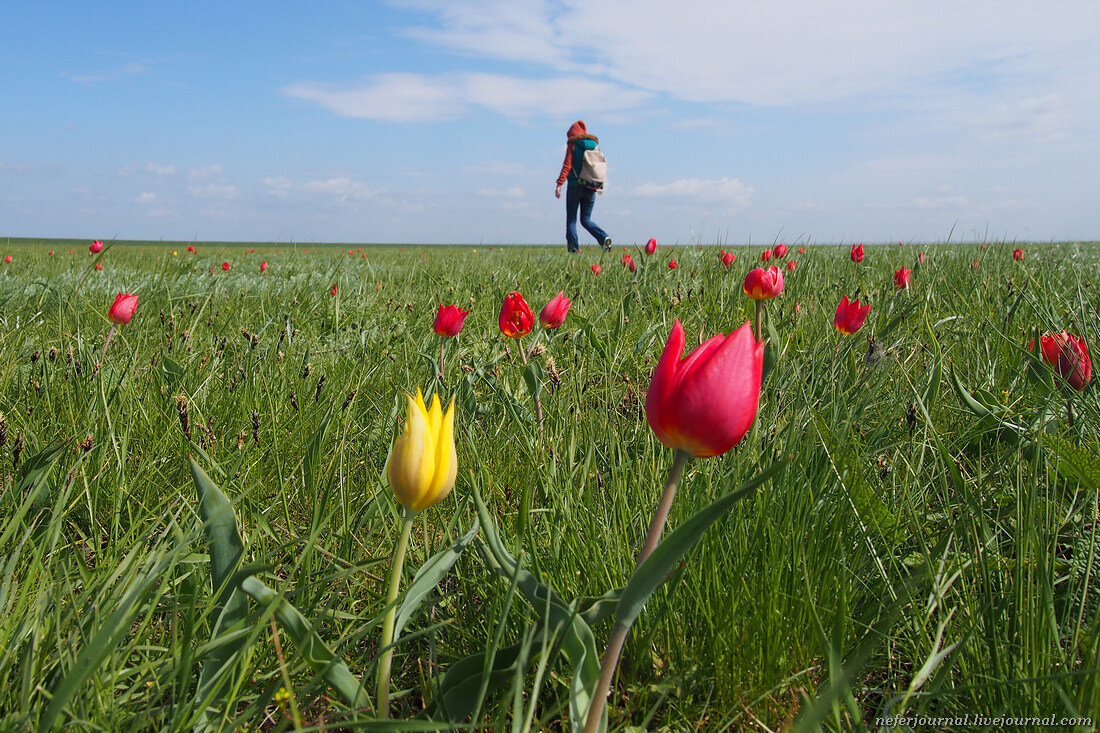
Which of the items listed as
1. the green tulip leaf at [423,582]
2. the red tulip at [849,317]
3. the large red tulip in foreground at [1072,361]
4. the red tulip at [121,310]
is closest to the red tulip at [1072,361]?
the large red tulip in foreground at [1072,361]

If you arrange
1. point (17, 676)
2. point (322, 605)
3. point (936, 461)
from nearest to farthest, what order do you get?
point (17, 676) → point (322, 605) → point (936, 461)

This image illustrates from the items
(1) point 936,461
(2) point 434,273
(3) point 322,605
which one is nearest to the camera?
(3) point 322,605

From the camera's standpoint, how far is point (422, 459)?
750 mm

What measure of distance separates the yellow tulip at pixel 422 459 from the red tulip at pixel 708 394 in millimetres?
231

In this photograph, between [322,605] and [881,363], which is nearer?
[322,605]

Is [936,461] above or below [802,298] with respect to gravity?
below

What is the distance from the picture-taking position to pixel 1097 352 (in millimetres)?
1702

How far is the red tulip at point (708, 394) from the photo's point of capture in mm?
686

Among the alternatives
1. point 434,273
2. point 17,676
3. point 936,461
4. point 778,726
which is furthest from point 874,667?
point 434,273

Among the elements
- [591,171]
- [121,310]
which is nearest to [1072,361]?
[121,310]

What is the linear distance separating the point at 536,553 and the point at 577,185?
32.7ft

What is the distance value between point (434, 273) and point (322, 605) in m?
4.66

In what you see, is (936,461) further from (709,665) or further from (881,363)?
(709,665)

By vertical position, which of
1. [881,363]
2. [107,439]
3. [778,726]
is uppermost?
[881,363]
